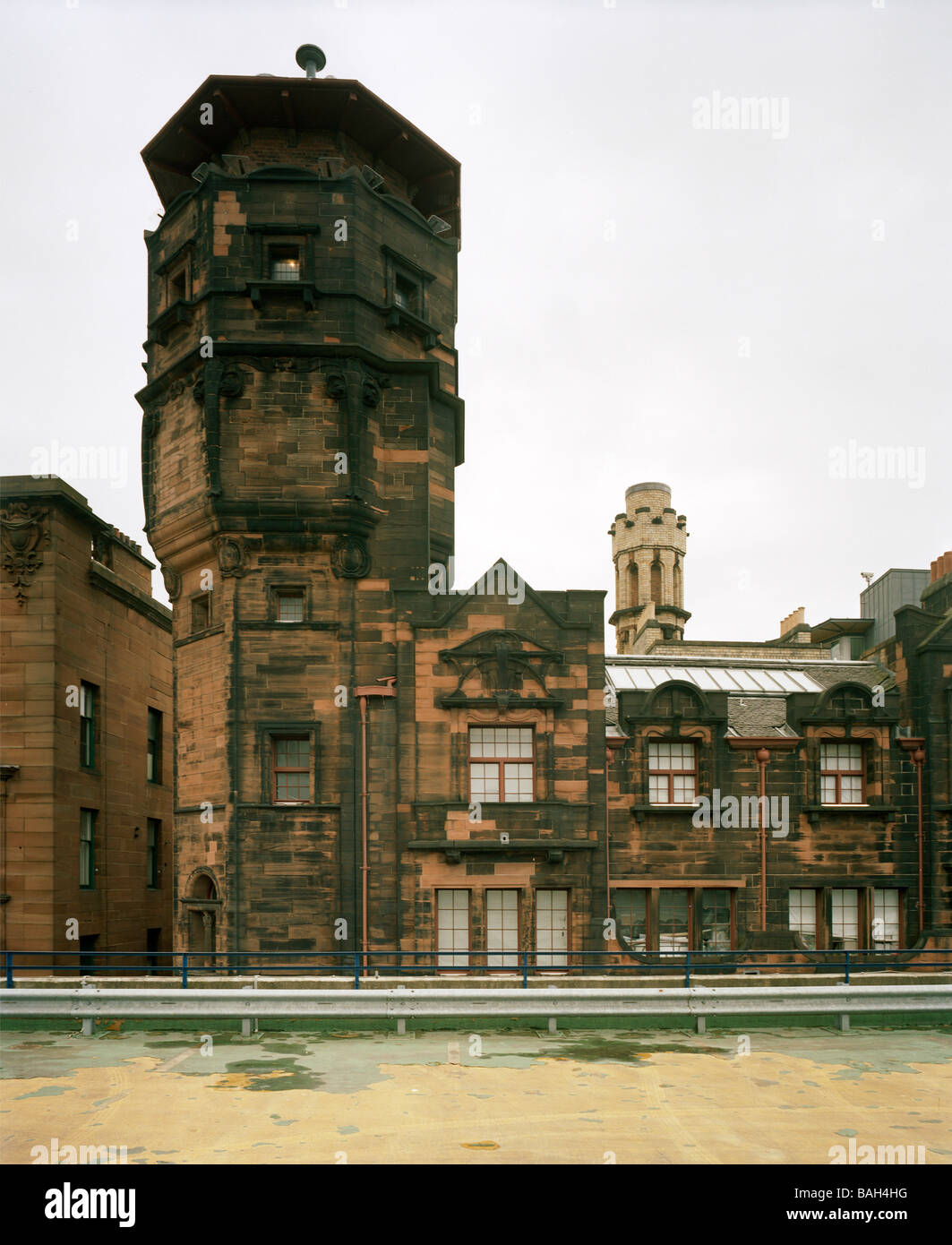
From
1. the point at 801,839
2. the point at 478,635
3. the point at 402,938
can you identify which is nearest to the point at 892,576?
the point at 801,839

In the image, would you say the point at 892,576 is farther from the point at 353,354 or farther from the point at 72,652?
the point at 72,652

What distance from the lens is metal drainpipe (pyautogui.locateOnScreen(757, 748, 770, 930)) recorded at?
25.6 m

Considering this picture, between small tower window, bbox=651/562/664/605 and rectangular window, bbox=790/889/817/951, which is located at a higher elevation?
small tower window, bbox=651/562/664/605

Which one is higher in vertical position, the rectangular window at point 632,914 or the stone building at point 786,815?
the stone building at point 786,815

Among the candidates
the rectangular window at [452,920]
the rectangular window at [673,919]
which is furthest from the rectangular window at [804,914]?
the rectangular window at [452,920]

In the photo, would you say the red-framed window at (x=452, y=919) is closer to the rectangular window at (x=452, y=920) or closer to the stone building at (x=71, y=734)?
the rectangular window at (x=452, y=920)

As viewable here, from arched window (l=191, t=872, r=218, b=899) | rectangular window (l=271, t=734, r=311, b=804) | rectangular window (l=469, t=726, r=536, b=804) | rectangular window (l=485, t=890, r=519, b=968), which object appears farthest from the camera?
arched window (l=191, t=872, r=218, b=899)

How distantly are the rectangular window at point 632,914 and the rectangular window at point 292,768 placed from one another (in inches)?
333

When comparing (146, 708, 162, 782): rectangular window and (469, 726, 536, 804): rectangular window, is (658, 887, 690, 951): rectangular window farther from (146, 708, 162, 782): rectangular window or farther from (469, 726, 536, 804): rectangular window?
(146, 708, 162, 782): rectangular window

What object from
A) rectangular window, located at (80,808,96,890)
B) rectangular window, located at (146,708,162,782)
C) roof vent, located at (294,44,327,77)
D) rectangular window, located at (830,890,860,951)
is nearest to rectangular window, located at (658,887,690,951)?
rectangular window, located at (830,890,860,951)

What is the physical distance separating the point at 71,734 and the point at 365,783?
8.84m

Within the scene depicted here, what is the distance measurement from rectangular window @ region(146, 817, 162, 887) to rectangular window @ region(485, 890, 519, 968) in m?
14.6

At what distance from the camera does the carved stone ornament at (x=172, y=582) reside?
27.1 meters
